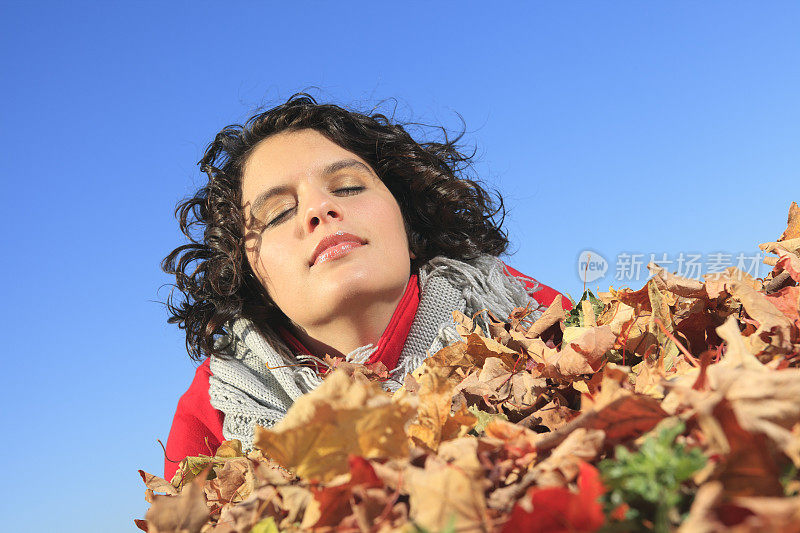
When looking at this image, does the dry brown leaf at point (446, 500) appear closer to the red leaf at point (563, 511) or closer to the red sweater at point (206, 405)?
the red leaf at point (563, 511)

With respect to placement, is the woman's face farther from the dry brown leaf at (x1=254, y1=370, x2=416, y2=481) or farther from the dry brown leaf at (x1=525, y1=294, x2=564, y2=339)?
the dry brown leaf at (x1=254, y1=370, x2=416, y2=481)

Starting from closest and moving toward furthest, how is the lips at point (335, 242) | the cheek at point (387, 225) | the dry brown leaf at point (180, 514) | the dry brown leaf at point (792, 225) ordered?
the dry brown leaf at point (180, 514) → the dry brown leaf at point (792, 225) → the lips at point (335, 242) → the cheek at point (387, 225)

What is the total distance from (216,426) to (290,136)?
3.28ft

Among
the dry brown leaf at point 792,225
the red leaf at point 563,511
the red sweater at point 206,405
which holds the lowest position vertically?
the red leaf at point 563,511

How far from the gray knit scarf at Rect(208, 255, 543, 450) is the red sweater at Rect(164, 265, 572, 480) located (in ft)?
0.09

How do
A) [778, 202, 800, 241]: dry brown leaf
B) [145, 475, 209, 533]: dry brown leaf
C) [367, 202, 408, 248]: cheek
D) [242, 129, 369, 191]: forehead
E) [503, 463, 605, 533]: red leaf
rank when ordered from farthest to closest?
1. [242, 129, 369, 191]: forehead
2. [367, 202, 408, 248]: cheek
3. [778, 202, 800, 241]: dry brown leaf
4. [145, 475, 209, 533]: dry brown leaf
5. [503, 463, 605, 533]: red leaf

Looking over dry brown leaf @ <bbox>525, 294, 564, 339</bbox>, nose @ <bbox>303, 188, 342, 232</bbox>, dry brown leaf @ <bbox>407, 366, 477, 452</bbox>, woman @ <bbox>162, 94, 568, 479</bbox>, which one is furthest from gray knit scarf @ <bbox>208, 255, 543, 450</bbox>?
dry brown leaf @ <bbox>407, 366, 477, 452</bbox>

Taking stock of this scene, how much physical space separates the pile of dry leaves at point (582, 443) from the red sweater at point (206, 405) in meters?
1.16

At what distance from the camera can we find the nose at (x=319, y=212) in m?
1.65

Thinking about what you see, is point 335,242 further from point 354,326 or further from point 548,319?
point 548,319

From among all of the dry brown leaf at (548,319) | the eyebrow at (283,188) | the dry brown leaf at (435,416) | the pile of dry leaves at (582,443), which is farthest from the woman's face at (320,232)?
the dry brown leaf at (435,416)

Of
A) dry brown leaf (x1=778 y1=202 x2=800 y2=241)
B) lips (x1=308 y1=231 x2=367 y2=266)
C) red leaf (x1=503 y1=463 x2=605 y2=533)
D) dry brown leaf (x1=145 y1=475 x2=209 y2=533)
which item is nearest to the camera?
red leaf (x1=503 y1=463 x2=605 y2=533)

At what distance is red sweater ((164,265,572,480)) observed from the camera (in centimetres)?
184

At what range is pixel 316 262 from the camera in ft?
5.40
